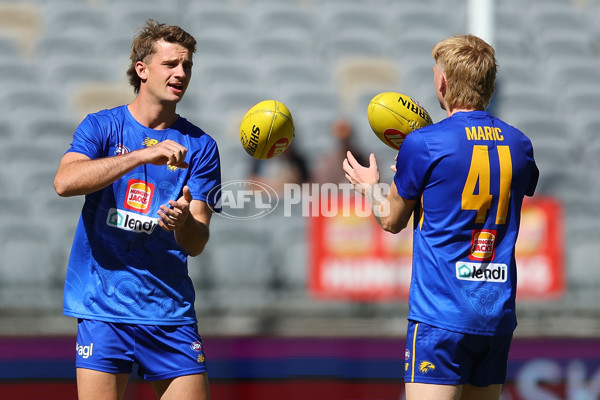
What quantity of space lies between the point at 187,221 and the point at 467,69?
122cm

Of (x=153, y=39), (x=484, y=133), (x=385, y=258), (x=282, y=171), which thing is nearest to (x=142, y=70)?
(x=153, y=39)

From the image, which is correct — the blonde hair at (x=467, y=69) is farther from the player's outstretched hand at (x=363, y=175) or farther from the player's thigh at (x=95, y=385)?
the player's thigh at (x=95, y=385)

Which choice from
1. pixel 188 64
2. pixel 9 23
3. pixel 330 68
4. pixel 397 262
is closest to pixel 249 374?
pixel 397 262

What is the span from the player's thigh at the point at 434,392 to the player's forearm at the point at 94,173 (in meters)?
1.32

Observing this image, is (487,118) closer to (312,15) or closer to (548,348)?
(548,348)

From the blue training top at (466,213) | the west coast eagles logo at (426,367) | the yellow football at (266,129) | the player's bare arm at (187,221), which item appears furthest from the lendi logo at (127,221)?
the west coast eagles logo at (426,367)

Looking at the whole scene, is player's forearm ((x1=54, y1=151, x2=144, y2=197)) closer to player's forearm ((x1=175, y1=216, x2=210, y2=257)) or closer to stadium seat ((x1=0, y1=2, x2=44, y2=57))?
player's forearm ((x1=175, y1=216, x2=210, y2=257))

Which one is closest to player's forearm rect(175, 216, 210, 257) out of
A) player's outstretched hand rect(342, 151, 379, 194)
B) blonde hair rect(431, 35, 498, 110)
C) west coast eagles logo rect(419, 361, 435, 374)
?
player's outstretched hand rect(342, 151, 379, 194)

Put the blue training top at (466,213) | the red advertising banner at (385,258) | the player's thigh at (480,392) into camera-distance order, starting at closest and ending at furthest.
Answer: the blue training top at (466,213) → the player's thigh at (480,392) → the red advertising banner at (385,258)

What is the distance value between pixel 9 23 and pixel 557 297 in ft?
25.4

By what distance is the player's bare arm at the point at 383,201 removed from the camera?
2.98 meters

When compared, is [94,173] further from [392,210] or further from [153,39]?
[392,210]

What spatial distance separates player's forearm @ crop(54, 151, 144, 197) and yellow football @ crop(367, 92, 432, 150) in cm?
112

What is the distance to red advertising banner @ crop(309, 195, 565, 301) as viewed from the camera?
6746 mm
